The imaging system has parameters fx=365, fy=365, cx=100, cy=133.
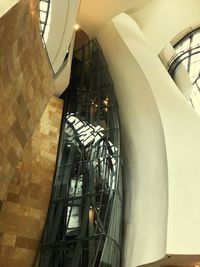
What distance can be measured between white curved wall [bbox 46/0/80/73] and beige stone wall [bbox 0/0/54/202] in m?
3.60

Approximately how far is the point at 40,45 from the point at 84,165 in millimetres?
5053

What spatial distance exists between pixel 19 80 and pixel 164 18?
10.5 meters

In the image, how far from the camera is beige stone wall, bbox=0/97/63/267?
30.1ft

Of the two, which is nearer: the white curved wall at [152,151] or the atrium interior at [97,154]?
the atrium interior at [97,154]

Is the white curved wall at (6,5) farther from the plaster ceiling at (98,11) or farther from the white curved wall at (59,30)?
the plaster ceiling at (98,11)

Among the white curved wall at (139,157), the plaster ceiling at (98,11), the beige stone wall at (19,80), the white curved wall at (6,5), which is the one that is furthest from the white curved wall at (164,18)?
the white curved wall at (6,5)

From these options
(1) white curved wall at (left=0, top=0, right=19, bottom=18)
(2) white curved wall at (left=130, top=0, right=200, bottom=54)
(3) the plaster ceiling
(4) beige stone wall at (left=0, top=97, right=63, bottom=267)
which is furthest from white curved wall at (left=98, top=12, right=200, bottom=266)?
(1) white curved wall at (left=0, top=0, right=19, bottom=18)

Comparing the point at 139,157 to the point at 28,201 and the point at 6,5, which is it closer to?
the point at 28,201

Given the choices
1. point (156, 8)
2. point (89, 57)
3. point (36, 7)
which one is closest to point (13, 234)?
point (36, 7)

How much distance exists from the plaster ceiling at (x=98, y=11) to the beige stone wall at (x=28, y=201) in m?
3.86

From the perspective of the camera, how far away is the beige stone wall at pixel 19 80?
5148 millimetres

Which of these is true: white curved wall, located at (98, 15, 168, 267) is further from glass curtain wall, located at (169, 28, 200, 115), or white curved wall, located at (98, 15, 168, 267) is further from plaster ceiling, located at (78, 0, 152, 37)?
glass curtain wall, located at (169, 28, 200, 115)

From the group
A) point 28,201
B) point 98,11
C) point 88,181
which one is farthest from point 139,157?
point 98,11

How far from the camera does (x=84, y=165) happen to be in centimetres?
1081
